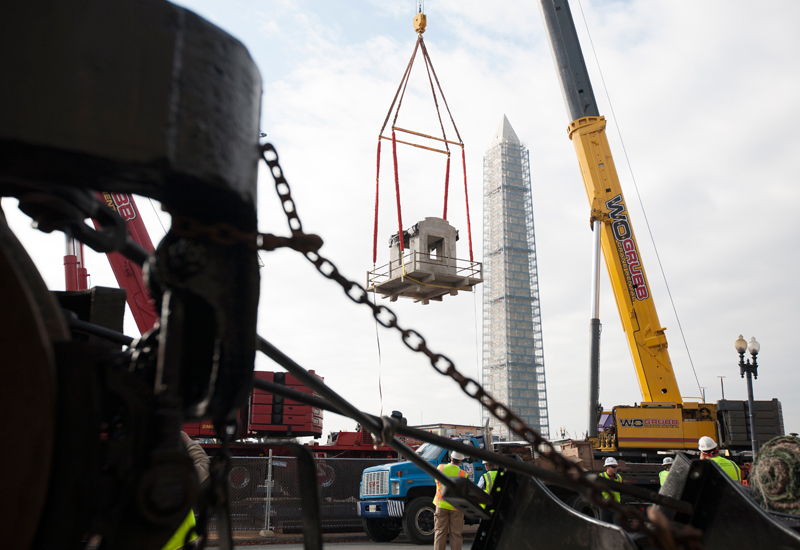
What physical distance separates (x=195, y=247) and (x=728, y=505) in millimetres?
2816

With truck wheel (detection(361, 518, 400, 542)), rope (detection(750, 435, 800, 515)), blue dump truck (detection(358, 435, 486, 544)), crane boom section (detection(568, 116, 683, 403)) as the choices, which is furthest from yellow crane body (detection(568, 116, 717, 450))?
rope (detection(750, 435, 800, 515))

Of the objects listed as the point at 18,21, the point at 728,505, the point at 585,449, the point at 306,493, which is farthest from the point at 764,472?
the point at 585,449

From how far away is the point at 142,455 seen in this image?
1.59 meters

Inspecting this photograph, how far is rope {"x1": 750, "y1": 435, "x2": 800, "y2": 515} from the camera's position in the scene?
389cm

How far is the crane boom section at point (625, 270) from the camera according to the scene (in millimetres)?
15891

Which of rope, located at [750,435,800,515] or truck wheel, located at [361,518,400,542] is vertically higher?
rope, located at [750,435,800,515]

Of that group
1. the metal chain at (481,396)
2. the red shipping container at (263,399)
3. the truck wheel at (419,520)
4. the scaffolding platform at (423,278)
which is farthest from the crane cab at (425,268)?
the metal chain at (481,396)

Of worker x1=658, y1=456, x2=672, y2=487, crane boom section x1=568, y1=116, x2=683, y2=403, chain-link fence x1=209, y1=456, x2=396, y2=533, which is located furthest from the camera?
crane boom section x1=568, y1=116, x2=683, y2=403

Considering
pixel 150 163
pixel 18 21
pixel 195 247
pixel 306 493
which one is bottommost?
pixel 306 493

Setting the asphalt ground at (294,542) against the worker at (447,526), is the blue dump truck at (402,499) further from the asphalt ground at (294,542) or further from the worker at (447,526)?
the worker at (447,526)

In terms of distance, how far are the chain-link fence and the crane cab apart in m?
4.34

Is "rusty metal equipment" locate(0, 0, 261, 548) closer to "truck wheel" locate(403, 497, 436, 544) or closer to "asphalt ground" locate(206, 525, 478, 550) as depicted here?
"asphalt ground" locate(206, 525, 478, 550)

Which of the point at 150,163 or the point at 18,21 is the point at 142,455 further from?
the point at 18,21

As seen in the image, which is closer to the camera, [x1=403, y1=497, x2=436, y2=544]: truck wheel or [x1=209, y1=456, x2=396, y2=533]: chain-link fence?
[x1=403, y1=497, x2=436, y2=544]: truck wheel
